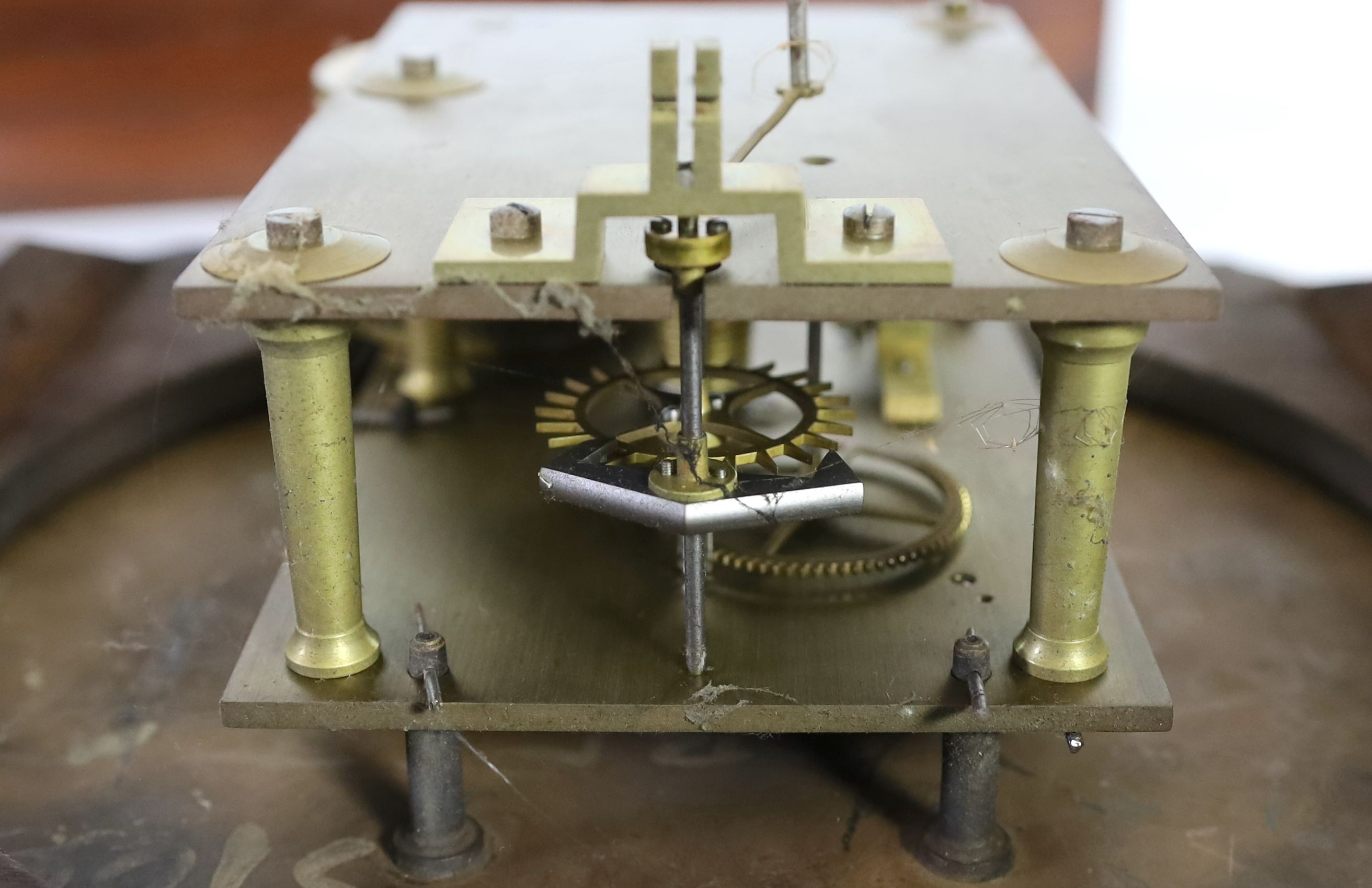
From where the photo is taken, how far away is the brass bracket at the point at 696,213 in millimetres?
1530

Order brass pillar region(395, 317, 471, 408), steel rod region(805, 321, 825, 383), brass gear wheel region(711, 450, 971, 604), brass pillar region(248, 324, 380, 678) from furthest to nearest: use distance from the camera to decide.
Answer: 1. brass pillar region(395, 317, 471, 408)
2. steel rod region(805, 321, 825, 383)
3. brass gear wheel region(711, 450, 971, 604)
4. brass pillar region(248, 324, 380, 678)

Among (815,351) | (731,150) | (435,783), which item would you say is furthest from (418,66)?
(435,783)

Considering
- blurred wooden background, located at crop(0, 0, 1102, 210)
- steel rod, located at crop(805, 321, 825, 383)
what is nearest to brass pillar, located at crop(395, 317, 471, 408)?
steel rod, located at crop(805, 321, 825, 383)

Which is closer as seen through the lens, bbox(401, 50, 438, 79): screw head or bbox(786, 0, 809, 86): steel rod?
bbox(786, 0, 809, 86): steel rod

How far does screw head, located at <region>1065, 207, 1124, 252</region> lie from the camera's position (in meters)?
1.62

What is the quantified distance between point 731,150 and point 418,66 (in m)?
0.59

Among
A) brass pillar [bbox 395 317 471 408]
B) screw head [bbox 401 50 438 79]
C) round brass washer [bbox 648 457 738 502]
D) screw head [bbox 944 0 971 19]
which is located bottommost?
brass pillar [bbox 395 317 471 408]

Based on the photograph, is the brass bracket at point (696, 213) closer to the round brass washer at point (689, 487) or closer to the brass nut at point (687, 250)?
the brass nut at point (687, 250)

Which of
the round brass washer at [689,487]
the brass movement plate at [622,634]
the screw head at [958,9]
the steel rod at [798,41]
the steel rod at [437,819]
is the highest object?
the steel rod at [798,41]

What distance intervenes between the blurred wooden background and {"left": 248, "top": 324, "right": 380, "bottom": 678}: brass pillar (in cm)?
238

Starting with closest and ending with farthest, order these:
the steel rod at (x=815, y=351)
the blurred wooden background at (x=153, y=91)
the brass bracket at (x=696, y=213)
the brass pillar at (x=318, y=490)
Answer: the brass bracket at (x=696, y=213)
the brass pillar at (x=318, y=490)
the steel rod at (x=815, y=351)
the blurred wooden background at (x=153, y=91)

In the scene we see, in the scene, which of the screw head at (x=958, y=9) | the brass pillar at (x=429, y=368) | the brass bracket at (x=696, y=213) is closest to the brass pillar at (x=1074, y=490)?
the brass bracket at (x=696, y=213)

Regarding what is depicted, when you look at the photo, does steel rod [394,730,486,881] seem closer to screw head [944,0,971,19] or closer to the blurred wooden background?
screw head [944,0,971,19]

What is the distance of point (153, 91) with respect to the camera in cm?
387
